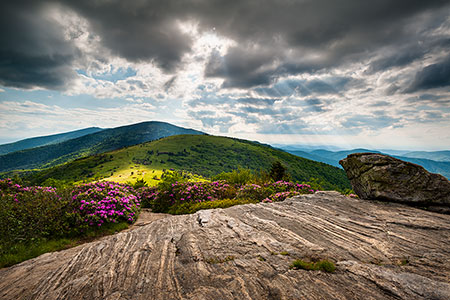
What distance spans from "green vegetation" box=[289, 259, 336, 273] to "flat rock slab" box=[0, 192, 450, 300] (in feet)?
0.48

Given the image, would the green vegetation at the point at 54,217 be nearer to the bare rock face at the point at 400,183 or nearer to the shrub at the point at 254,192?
the shrub at the point at 254,192

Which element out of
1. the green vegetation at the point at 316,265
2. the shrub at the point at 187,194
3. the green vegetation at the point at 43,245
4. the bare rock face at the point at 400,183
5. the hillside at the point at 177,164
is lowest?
the hillside at the point at 177,164

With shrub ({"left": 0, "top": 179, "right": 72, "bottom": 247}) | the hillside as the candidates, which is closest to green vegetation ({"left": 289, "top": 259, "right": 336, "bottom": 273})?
shrub ({"left": 0, "top": 179, "right": 72, "bottom": 247})

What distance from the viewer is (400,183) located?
9.66 meters

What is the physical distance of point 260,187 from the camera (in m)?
16.9

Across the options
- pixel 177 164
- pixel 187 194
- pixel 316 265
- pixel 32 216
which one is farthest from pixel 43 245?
pixel 177 164

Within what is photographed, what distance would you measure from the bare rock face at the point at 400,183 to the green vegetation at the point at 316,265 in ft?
22.7

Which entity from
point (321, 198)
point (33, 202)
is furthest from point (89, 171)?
point (321, 198)

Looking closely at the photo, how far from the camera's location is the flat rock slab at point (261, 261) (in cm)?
484

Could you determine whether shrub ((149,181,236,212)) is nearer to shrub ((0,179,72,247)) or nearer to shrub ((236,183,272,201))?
shrub ((236,183,272,201))

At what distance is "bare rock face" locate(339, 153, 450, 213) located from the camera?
353 inches

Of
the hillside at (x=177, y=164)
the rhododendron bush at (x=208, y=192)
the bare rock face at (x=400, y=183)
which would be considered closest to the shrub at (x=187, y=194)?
the rhododendron bush at (x=208, y=192)

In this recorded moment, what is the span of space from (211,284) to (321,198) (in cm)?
921

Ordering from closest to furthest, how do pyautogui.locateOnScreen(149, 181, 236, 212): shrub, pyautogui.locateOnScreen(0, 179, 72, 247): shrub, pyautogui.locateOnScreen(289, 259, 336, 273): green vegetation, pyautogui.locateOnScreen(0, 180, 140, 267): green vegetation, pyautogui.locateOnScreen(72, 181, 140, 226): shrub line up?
pyautogui.locateOnScreen(289, 259, 336, 273): green vegetation → pyautogui.locateOnScreen(0, 180, 140, 267): green vegetation → pyautogui.locateOnScreen(0, 179, 72, 247): shrub → pyautogui.locateOnScreen(72, 181, 140, 226): shrub → pyautogui.locateOnScreen(149, 181, 236, 212): shrub
